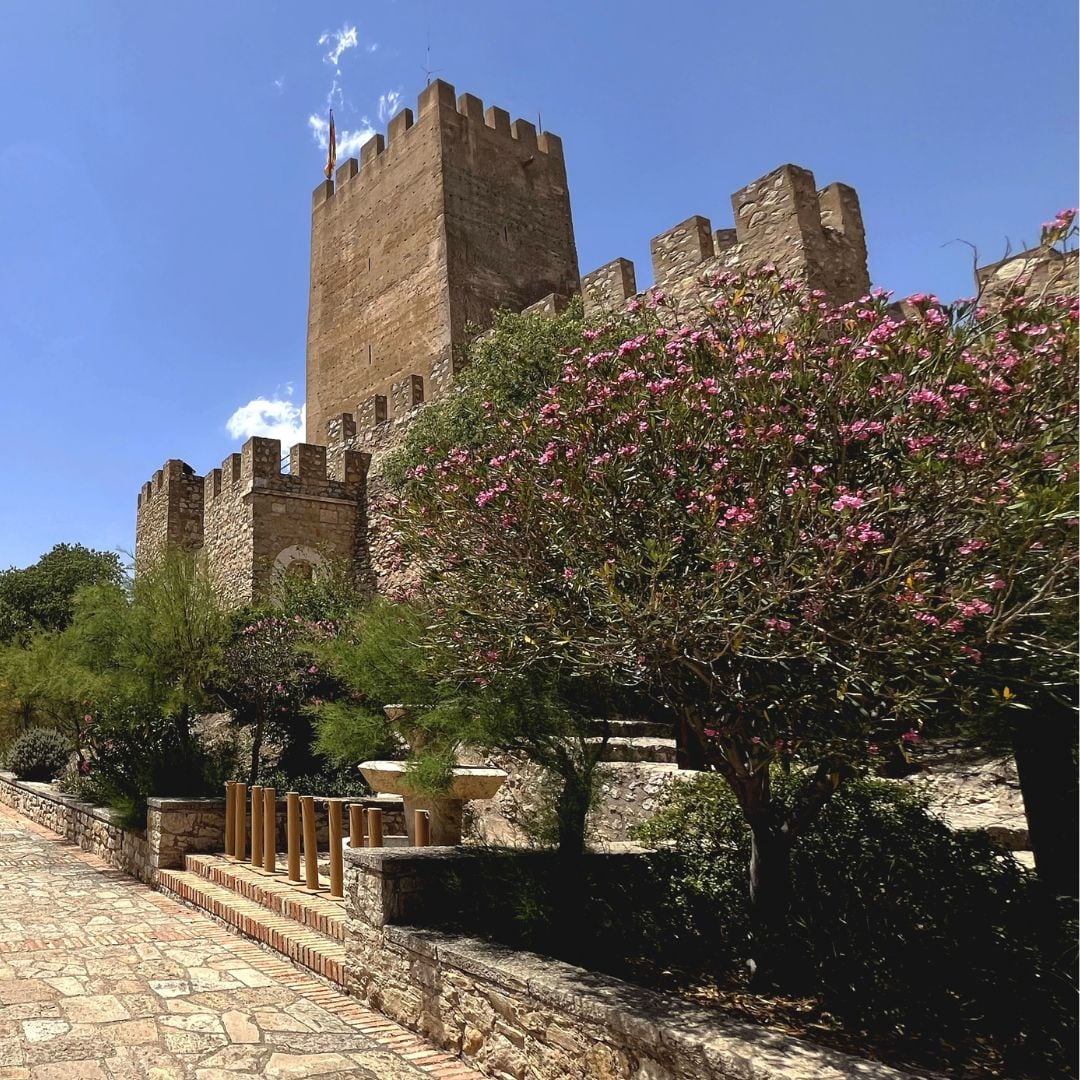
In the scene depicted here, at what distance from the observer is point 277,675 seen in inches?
443

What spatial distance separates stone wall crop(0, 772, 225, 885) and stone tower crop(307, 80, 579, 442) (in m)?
13.0

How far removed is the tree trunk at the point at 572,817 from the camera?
5230mm

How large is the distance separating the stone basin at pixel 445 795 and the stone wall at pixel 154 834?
2.94 m

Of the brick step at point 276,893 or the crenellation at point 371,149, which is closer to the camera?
the brick step at point 276,893

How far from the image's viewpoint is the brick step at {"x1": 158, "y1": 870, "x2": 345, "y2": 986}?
5.60 meters

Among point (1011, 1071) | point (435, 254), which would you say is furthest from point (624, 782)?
point (435, 254)

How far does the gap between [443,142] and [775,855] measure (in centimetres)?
2204

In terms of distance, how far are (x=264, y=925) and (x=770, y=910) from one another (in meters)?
3.83

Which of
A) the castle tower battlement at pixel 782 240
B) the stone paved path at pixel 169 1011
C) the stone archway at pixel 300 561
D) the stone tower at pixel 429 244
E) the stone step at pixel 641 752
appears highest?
the stone tower at pixel 429 244

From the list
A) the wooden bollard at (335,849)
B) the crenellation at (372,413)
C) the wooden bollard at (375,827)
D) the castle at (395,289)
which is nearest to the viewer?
the wooden bollard at (375,827)

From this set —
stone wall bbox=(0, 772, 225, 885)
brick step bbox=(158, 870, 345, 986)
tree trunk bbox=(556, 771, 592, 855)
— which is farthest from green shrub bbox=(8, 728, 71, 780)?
tree trunk bbox=(556, 771, 592, 855)

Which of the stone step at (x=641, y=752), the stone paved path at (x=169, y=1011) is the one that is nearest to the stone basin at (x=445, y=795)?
the stone paved path at (x=169, y=1011)

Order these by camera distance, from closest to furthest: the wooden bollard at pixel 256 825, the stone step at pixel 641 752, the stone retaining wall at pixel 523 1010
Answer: the stone retaining wall at pixel 523 1010 < the wooden bollard at pixel 256 825 < the stone step at pixel 641 752

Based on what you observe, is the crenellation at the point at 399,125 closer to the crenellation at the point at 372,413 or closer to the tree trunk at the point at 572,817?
the crenellation at the point at 372,413
